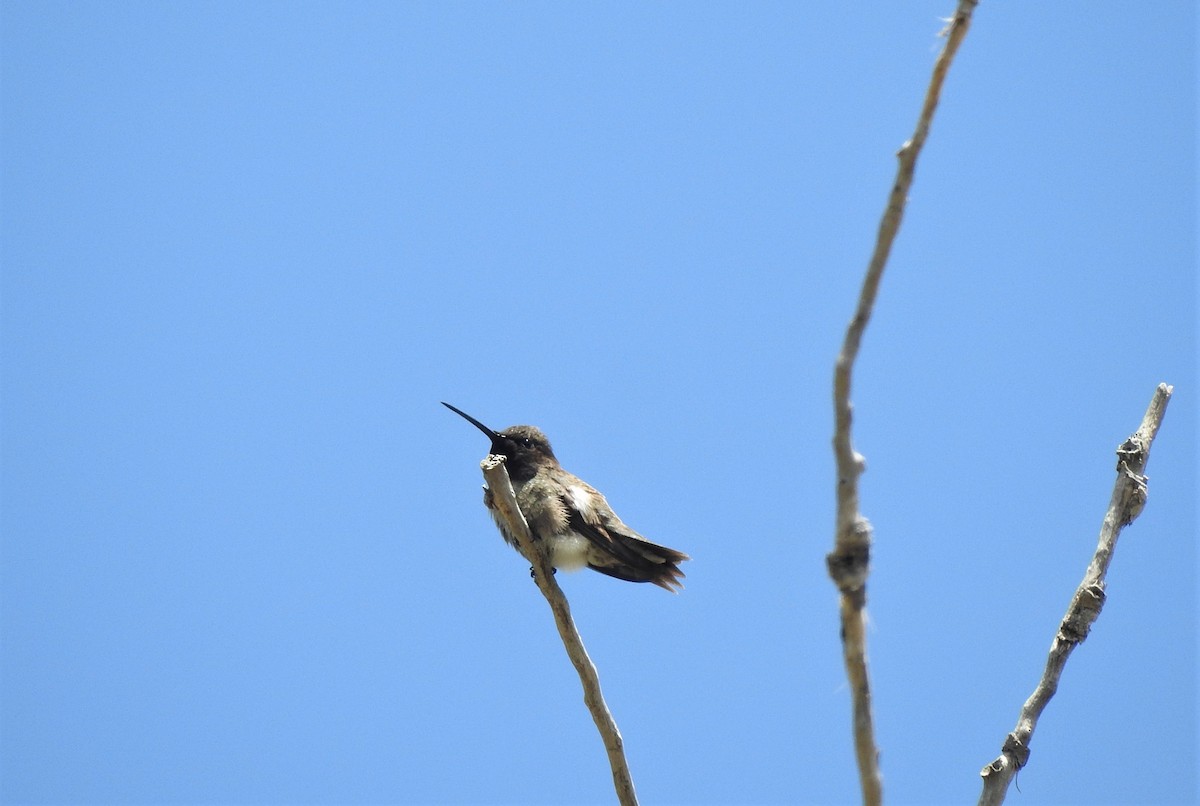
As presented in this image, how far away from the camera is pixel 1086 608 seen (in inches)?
152

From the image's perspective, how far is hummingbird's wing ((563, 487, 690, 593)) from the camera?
6344mm

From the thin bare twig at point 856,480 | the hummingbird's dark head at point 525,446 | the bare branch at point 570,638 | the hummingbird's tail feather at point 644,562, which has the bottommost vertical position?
the thin bare twig at point 856,480

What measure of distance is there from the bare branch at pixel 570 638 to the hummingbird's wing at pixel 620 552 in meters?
1.01

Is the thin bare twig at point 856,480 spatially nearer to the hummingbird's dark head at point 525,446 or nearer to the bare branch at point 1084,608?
the bare branch at point 1084,608

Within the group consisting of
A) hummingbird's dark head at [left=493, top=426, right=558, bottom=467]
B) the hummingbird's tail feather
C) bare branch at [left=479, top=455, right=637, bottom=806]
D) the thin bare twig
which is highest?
hummingbird's dark head at [left=493, top=426, right=558, bottom=467]

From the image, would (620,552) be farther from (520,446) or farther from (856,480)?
(856,480)

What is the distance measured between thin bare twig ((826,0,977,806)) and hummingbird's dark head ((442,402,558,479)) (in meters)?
5.02

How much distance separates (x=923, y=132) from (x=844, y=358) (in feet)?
1.65

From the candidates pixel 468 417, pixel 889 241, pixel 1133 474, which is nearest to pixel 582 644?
pixel 1133 474

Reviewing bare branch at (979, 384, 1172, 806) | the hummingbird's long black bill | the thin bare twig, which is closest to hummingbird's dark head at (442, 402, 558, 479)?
the hummingbird's long black bill

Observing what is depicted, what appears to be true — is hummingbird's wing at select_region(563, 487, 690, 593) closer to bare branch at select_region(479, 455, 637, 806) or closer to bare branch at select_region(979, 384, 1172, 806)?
bare branch at select_region(479, 455, 637, 806)

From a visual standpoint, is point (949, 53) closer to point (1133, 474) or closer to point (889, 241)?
point (889, 241)

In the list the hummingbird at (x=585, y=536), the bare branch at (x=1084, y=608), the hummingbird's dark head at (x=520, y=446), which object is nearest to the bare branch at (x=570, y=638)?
the hummingbird at (x=585, y=536)

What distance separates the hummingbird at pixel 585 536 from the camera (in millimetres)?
6383
